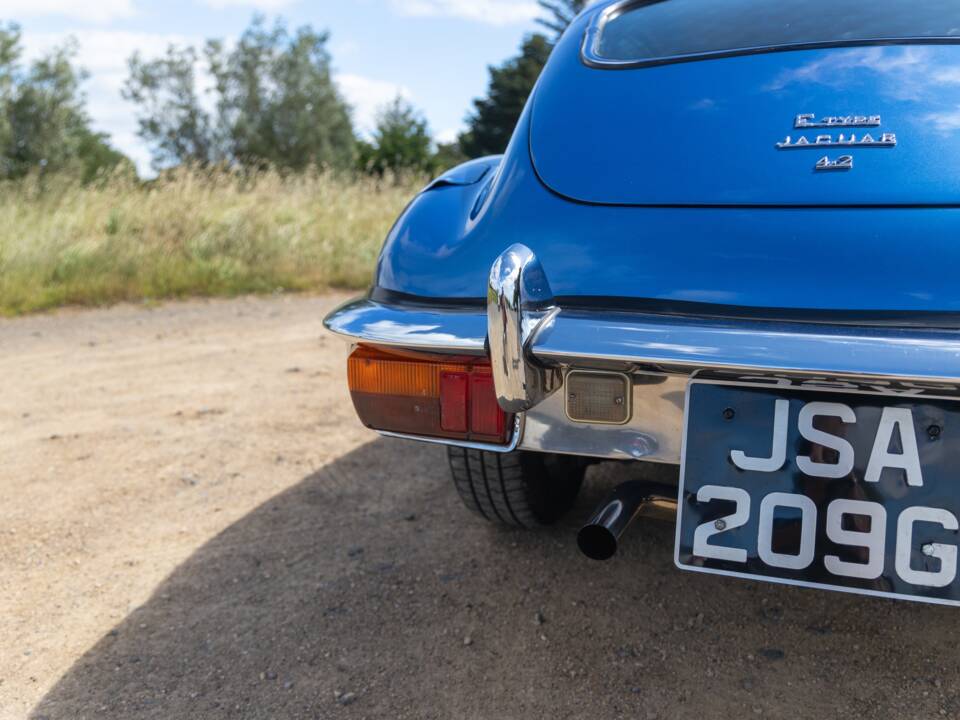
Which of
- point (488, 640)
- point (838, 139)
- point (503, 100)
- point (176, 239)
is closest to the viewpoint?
point (838, 139)

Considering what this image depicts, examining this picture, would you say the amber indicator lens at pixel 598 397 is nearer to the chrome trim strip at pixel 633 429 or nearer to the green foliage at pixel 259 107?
the chrome trim strip at pixel 633 429

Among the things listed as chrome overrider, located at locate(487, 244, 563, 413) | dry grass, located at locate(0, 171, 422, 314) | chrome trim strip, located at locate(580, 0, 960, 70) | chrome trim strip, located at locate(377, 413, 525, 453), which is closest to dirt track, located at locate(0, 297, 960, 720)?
chrome trim strip, located at locate(377, 413, 525, 453)

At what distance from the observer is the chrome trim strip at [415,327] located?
156 centimetres

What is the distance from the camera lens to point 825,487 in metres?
1.35

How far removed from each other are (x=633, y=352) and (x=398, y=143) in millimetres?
29807

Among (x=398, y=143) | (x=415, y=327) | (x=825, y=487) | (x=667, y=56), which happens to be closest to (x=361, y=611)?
(x=415, y=327)

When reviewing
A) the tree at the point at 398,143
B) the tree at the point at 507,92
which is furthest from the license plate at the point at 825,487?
the tree at the point at 507,92

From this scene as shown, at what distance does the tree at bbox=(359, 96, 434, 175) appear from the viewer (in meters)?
29.0

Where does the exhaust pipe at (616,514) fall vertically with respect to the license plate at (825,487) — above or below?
below

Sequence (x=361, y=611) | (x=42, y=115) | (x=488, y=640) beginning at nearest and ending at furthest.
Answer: (x=488, y=640) → (x=361, y=611) → (x=42, y=115)

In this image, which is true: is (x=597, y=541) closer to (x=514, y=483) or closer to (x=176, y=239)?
(x=514, y=483)

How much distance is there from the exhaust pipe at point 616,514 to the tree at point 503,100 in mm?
37017

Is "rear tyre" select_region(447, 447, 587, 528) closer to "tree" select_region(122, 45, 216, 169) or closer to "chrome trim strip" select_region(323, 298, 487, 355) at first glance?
"chrome trim strip" select_region(323, 298, 487, 355)

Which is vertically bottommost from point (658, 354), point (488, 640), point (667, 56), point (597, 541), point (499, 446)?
point (488, 640)
